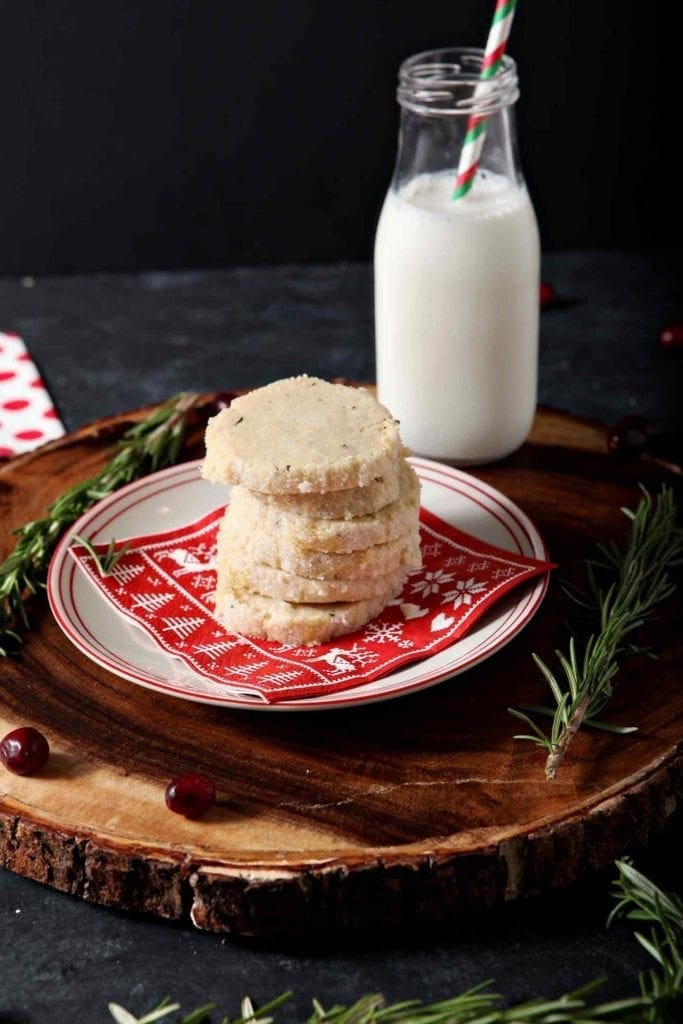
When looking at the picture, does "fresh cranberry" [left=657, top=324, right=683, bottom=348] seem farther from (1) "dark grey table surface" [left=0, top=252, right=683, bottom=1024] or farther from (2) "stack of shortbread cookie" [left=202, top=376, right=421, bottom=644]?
(2) "stack of shortbread cookie" [left=202, top=376, right=421, bottom=644]

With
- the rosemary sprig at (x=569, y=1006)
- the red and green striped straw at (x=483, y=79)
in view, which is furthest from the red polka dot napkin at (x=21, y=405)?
the rosemary sprig at (x=569, y=1006)

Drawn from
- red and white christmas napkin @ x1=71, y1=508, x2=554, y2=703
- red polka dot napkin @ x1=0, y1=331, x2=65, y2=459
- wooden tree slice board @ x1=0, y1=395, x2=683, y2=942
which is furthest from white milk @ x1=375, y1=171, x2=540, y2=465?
red polka dot napkin @ x1=0, y1=331, x2=65, y2=459

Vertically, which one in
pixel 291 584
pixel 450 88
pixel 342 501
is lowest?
pixel 291 584

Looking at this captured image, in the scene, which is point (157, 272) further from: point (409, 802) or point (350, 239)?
point (409, 802)

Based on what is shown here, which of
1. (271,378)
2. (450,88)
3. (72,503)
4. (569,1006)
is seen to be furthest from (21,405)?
(569,1006)

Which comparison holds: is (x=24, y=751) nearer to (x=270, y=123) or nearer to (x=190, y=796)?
(x=190, y=796)

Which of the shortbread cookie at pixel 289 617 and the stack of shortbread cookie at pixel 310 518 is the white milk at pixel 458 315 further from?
the shortbread cookie at pixel 289 617
